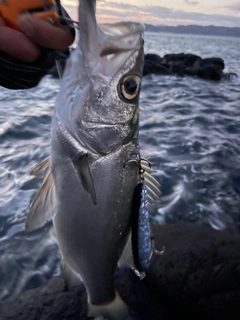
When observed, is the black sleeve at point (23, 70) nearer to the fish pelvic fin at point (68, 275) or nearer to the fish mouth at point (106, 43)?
the fish mouth at point (106, 43)

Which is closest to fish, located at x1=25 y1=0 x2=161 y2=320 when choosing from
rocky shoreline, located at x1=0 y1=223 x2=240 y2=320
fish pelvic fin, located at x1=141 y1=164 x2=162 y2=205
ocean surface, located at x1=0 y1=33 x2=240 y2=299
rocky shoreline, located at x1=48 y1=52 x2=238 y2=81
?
fish pelvic fin, located at x1=141 y1=164 x2=162 y2=205

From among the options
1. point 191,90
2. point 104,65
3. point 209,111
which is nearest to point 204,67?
point 191,90

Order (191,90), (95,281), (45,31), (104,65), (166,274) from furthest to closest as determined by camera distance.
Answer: (191,90), (166,274), (95,281), (104,65), (45,31)

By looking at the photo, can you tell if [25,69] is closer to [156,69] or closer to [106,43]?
[106,43]

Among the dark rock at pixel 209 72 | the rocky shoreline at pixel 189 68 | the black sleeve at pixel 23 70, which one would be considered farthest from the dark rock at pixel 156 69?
the black sleeve at pixel 23 70

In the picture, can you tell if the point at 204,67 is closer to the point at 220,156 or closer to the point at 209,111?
the point at 209,111

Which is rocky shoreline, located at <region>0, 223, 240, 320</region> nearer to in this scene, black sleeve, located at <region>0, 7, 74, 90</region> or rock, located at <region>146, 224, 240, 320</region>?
rock, located at <region>146, 224, 240, 320</region>

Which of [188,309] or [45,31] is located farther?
[188,309]
